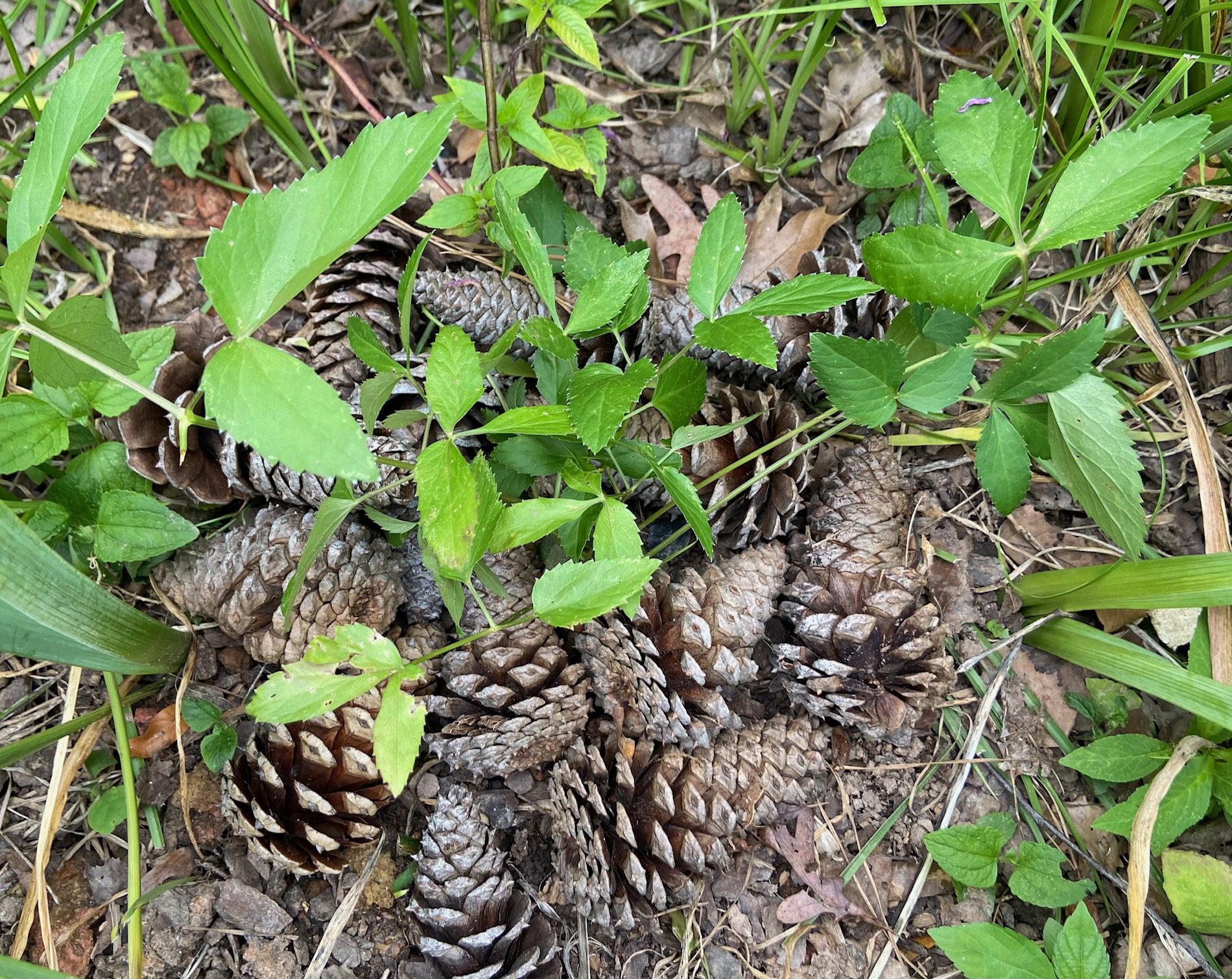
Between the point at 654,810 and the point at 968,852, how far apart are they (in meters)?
0.59

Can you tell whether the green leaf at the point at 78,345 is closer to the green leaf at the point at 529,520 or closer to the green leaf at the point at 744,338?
the green leaf at the point at 529,520

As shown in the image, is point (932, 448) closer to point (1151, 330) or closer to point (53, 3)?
point (1151, 330)

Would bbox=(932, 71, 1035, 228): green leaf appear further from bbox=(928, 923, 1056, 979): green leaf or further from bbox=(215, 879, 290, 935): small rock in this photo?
bbox=(215, 879, 290, 935): small rock

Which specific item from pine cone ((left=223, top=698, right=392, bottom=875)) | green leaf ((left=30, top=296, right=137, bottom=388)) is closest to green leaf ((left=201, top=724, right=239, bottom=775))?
pine cone ((left=223, top=698, right=392, bottom=875))

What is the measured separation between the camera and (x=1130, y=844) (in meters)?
1.31

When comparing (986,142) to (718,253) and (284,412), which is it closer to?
(718,253)

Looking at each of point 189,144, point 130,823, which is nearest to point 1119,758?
point 130,823

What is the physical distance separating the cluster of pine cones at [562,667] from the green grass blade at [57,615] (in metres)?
0.15

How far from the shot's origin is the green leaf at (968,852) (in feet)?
4.41

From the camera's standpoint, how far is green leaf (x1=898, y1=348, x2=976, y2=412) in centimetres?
112

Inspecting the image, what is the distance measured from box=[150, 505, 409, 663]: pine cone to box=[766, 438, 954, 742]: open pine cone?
2.42ft

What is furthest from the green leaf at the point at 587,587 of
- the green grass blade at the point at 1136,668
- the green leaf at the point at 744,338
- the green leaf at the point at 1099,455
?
the green grass blade at the point at 1136,668

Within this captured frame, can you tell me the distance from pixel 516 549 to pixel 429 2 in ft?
4.42

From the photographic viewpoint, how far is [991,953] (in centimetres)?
128
